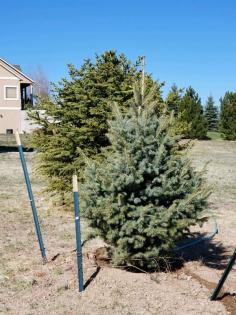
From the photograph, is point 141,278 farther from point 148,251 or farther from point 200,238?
point 200,238

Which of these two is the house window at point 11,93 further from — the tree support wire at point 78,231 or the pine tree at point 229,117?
the tree support wire at point 78,231

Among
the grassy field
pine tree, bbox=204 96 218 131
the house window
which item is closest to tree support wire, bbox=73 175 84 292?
the grassy field

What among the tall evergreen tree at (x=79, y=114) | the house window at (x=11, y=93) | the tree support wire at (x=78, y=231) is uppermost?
the house window at (x=11, y=93)

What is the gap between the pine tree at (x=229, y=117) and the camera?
3875cm

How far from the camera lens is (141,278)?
18.8ft

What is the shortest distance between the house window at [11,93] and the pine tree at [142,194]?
130ft

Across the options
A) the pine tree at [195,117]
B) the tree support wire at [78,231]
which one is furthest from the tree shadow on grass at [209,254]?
the pine tree at [195,117]

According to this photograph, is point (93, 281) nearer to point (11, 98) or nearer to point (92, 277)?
point (92, 277)

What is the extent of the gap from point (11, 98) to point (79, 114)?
3624 cm

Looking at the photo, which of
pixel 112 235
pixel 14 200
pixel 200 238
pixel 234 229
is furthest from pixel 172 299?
pixel 14 200

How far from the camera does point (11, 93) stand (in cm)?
4397

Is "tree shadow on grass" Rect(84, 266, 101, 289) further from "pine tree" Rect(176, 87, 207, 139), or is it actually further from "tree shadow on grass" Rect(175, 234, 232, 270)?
"pine tree" Rect(176, 87, 207, 139)

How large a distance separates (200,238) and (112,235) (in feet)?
9.43

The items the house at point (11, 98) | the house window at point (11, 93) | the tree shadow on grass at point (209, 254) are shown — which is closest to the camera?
the tree shadow on grass at point (209, 254)
